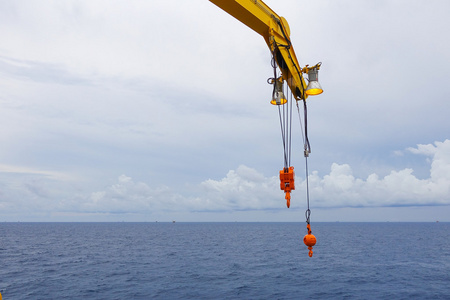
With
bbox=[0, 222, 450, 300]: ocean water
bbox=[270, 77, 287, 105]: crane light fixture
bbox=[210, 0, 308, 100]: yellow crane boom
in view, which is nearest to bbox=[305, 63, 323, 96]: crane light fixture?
bbox=[210, 0, 308, 100]: yellow crane boom

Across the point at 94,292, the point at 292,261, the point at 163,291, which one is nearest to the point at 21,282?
the point at 94,292

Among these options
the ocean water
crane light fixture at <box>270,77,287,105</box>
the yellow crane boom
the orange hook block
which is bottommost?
the ocean water

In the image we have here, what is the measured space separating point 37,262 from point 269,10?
51618mm

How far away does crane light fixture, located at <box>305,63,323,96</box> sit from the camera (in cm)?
902

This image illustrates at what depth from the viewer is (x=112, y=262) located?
1726 inches

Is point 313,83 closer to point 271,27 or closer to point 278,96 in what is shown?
point 278,96

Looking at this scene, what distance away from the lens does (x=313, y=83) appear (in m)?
9.06

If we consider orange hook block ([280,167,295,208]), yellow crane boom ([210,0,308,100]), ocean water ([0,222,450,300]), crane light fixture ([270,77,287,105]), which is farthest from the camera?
ocean water ([0,222,450,300])

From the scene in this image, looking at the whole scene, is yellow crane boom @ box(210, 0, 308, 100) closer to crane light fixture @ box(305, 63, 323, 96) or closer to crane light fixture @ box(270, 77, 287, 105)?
crane light fixture @ box(305, 63, 323, 96)

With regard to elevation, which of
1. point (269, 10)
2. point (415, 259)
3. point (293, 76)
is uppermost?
point (269, 10)

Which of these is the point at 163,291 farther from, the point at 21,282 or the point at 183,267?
the point at 21,282

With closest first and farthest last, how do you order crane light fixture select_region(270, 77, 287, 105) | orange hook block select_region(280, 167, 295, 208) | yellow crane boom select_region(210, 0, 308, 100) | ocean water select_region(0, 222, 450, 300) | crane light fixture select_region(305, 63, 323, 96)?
yellow crane boom select_region(210, 0, 308, 100)
orange hook block select_region(280, 167, 295, 208)
crane light fixture select_region(305, 63, 323, 96)
crane light fixture select_region(270, 77, 287, 105)
ocean water select_region(0, 222, 450, 300)

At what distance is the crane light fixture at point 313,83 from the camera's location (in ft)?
29.6

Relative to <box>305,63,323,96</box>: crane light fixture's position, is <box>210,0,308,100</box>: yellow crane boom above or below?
above
